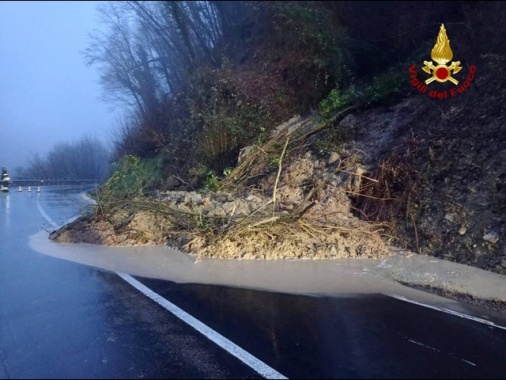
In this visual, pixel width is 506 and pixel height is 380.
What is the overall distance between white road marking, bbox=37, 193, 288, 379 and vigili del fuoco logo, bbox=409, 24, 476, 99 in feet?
29.8

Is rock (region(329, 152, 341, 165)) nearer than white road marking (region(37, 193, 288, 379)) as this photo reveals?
No

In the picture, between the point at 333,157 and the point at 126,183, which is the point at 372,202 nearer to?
the point at 333,157

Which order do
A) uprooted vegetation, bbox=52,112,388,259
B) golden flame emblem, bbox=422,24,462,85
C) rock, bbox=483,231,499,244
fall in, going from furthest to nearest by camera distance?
golden flame emblem, bbox=422,24,462,85 < uprooted vegetation, bbox=52,112,388,259 < rock, bbox=483,231,499,244

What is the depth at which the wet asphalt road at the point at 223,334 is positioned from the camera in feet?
16.4

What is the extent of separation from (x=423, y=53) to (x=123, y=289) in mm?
11929

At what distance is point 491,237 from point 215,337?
19.5 ft

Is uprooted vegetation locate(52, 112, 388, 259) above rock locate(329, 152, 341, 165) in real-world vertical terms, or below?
below

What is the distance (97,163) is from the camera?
26797mm

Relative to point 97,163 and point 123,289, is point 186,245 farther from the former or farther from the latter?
point 97,163

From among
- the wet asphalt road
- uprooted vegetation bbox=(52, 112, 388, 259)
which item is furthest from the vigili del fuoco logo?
the wet asphalt road

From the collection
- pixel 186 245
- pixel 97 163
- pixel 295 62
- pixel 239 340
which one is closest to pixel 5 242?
pixel 186 245

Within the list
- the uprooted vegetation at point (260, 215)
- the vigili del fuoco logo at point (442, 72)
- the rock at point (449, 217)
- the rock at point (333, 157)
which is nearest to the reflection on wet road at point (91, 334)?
the uprooted vegetation at point (260, 215)

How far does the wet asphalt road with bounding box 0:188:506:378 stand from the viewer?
4.99 meters

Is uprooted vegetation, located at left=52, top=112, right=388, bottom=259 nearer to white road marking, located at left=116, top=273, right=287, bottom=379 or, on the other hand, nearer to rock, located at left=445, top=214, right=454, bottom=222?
rock, located at left=445, top=214, right=454, bottom=222
